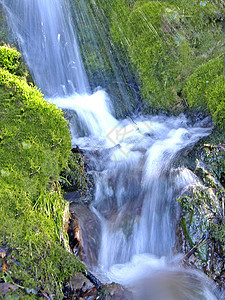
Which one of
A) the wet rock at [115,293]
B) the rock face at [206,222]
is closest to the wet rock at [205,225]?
the rock face at [206,222]

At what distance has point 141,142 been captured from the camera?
596 centimetres

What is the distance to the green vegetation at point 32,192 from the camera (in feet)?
10.0

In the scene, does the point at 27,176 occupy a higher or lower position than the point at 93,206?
higher

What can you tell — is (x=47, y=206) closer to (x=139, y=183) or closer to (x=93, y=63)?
(x=139, y=183)

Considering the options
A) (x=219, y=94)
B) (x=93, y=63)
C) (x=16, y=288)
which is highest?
(x=93, y=63)

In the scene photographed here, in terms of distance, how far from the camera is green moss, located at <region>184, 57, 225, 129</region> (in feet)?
17.1

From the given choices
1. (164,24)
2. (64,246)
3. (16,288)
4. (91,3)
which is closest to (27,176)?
(64,246)

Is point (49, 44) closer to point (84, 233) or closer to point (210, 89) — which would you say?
point (210, 89)

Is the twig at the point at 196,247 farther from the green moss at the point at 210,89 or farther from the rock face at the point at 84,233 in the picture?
the green moss at the point at 210,89

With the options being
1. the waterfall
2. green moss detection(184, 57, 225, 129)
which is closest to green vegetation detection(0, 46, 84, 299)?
the waterfall

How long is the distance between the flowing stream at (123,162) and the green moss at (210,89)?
40 centimetres

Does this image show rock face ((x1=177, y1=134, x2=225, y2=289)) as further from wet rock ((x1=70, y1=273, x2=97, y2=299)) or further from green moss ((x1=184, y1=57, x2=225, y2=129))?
wet rock ((x1=70, y1=273, x2=97, y2=299))

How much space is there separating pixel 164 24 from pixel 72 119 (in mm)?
3027

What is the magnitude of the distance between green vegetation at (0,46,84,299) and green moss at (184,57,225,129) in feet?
8.67
